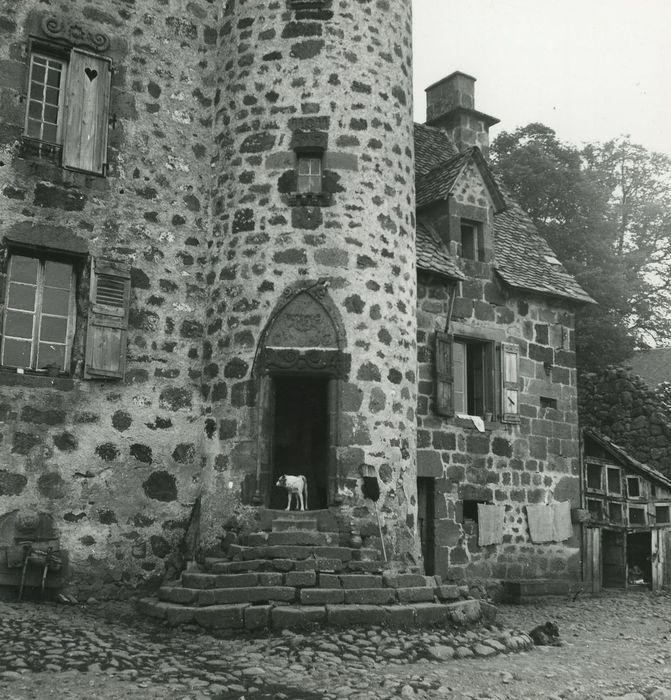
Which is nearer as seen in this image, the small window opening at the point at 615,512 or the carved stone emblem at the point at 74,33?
the carved stone emblem at the point at 74,33

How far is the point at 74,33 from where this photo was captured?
11344mm

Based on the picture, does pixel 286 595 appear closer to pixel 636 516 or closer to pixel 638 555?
pixel 636 516

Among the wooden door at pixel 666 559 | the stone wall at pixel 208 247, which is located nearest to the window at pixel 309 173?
the stone wall at pixel 208 247

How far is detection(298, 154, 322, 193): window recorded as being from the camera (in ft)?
38.2

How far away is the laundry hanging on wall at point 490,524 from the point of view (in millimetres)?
14008

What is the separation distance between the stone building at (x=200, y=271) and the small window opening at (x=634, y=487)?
702cm

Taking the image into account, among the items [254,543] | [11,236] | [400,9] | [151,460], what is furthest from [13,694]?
[400,9]

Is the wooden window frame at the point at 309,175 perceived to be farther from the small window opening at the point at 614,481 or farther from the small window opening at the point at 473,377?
the small window opening at the point at 614,481

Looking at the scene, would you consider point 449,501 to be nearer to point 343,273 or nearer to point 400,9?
point 343,273

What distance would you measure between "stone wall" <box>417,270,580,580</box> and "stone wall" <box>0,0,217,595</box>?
3.92 m

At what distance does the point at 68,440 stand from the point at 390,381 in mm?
3901

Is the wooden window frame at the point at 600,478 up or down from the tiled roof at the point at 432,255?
down

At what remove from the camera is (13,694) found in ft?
22.3

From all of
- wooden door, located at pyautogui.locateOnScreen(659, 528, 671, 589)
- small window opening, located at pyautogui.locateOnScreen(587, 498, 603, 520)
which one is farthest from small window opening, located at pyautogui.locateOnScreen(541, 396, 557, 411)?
wooden door, located at pyautogui.locateOnScreen(659, 528, 671, 589)
